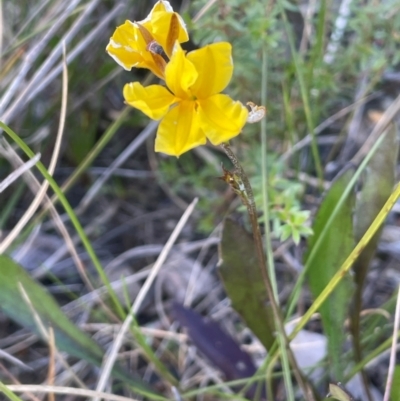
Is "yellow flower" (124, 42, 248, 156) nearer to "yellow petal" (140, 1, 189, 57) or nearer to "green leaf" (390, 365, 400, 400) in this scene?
"yellow petal" (140, 1, 189, 57)

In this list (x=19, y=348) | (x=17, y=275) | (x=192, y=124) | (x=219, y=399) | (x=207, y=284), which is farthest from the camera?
(x=207, y=284)

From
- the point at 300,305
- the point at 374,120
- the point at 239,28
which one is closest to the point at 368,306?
the point at 300,305

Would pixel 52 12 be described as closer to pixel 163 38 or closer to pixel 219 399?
pixel 163 38

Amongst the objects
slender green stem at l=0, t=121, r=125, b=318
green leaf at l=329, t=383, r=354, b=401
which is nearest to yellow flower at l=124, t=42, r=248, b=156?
slender green stem at l=0, t=121, r=125, b=318

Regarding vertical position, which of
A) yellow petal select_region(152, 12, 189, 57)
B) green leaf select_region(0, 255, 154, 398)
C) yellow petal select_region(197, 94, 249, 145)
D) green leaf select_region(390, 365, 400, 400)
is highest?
yellow petal select_region(152, 12, 189, 57)

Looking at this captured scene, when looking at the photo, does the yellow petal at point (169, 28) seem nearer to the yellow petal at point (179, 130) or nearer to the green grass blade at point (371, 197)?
the yellow petal at point (179, 130)
